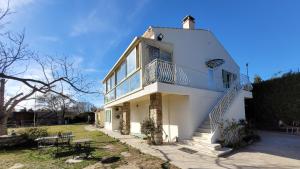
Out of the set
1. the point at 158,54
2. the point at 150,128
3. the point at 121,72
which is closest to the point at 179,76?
the point at 158,54

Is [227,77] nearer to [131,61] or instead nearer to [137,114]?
[137,114]

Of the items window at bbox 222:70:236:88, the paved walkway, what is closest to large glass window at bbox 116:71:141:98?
the paved walkway

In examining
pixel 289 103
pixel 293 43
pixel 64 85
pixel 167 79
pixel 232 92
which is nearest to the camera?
pixel 64 85

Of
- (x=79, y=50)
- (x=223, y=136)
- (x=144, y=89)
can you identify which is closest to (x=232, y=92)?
(x=223, y=136)

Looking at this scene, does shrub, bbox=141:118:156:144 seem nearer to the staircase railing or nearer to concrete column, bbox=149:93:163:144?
concrete column, bbox=149:93:163:144

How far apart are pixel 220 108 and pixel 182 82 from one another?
2547mm

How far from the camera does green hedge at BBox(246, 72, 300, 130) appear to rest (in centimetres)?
1555

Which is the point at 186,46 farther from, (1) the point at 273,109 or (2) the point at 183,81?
(1) the point at 273,109

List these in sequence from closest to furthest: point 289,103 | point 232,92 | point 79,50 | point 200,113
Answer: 1. point 79,50
2. point 200,113
3. point 232,92
4. point 289,103

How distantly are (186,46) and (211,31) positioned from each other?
140 inches

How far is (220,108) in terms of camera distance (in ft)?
40.0

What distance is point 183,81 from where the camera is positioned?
1280cm

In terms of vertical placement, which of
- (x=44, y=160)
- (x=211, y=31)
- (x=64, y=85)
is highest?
(x=211, y=31)

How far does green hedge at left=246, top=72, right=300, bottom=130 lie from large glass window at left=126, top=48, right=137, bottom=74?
9.96 meters
